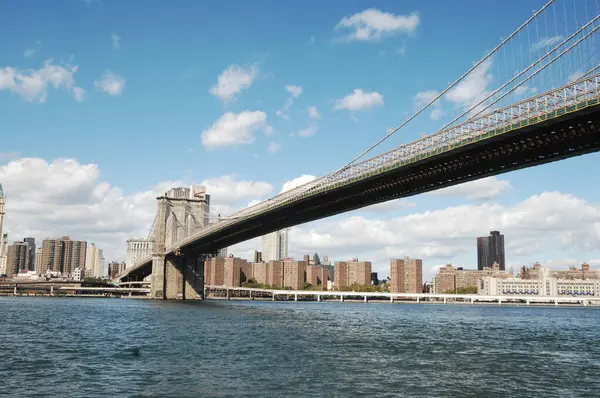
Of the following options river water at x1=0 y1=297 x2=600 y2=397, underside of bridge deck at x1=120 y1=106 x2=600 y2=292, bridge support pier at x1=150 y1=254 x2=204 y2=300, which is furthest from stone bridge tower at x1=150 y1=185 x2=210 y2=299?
river water at x1=0 y1=297 x2=600 y2=397

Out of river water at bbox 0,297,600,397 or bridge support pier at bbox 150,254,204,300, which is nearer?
river water at bbox 0,297,600,397

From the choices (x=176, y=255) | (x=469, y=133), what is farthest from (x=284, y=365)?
(x=176, y=255)

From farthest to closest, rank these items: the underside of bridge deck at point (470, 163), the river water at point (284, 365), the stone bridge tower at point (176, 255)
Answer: the stone bridge tower at point (176, 255) → the underside of bridge deck at point (470, 163) → the river water at point (284, 365)

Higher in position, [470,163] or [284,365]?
[470,163]

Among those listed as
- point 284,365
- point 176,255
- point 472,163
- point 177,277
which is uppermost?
point 472,163

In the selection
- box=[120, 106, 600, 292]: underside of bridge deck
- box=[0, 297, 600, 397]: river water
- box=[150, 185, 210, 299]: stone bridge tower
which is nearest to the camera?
box=[0, 297, 600, 397]: river water

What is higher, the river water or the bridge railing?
the bridge railing

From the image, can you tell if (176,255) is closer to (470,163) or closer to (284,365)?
(470,163)

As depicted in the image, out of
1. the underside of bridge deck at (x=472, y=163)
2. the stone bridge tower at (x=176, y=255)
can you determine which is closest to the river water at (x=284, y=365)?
the underside of bridge deck at (x=472, y=163)

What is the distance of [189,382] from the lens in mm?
20531

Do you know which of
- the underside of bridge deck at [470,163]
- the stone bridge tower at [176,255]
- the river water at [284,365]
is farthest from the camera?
the stone bridge tower at [176,255]

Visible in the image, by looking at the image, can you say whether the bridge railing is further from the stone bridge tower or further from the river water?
the stone bridge tower

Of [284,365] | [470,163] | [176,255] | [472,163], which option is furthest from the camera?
[176,255]

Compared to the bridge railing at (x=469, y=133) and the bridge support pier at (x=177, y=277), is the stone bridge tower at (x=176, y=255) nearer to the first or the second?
the bridge support pier at (x=177, y=277)
